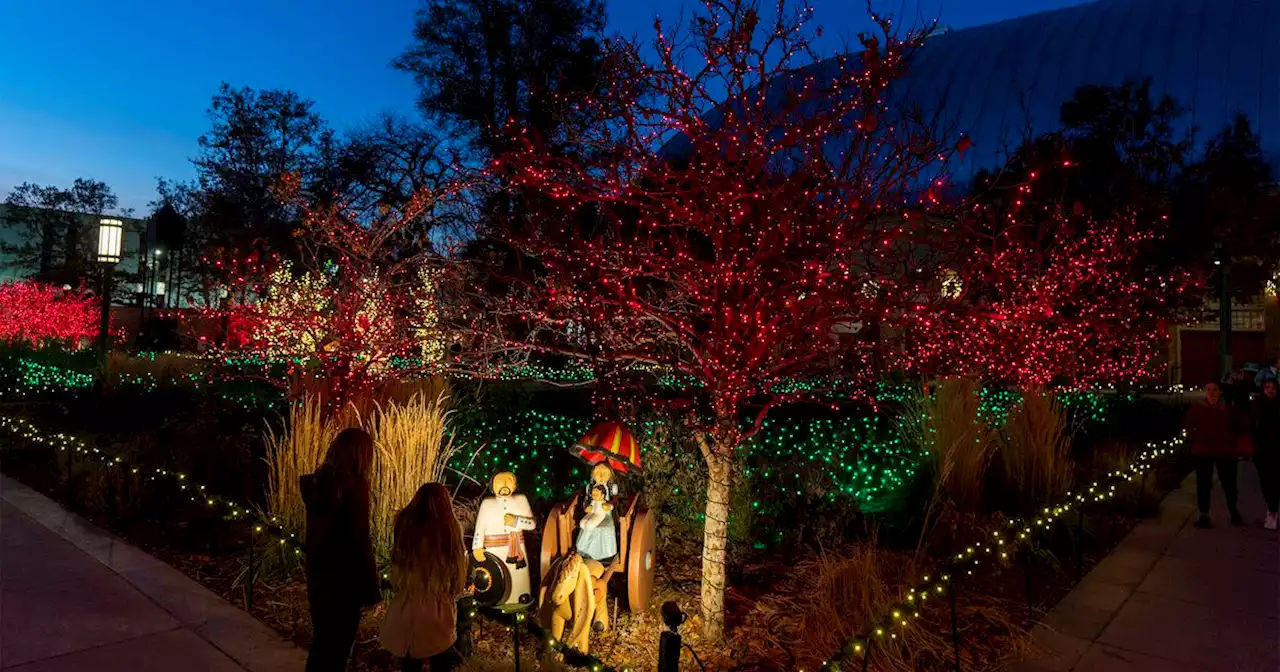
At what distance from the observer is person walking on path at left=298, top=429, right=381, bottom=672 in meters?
3.80

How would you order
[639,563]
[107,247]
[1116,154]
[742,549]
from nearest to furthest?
[639,563]
[742,549]
[107,247]
[1116,154]

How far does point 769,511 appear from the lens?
6699 mm

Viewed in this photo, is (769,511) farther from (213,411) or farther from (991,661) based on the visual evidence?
(213,411)

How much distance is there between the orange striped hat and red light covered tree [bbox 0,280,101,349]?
24.1 metres

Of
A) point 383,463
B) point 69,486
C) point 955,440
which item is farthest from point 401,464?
point 69,486

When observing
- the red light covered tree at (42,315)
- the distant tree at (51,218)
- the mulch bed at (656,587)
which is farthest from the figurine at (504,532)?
the distant tree at (51,218)

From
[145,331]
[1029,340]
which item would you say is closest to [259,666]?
[1029,340]

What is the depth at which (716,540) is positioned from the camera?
4.79m

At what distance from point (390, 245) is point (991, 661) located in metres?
15.4

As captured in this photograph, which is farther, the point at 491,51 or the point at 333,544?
the point at 491,51

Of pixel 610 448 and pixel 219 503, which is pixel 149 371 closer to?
pixel 219 503

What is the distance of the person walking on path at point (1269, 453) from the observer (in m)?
7.98

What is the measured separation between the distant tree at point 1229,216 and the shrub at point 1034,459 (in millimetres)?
13516

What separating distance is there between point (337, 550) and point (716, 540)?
2192mm
